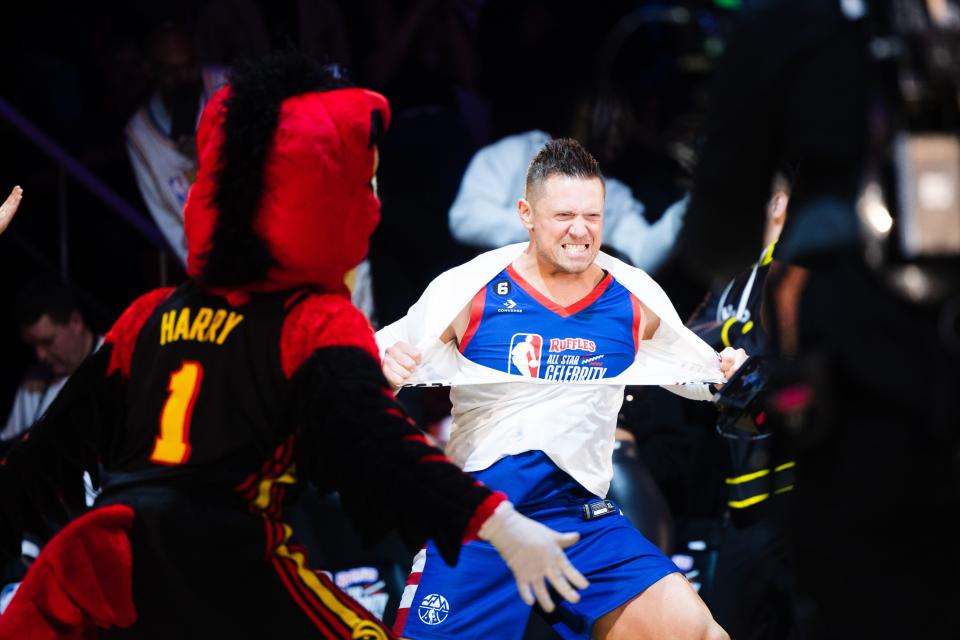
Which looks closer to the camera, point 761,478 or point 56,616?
point 56,616

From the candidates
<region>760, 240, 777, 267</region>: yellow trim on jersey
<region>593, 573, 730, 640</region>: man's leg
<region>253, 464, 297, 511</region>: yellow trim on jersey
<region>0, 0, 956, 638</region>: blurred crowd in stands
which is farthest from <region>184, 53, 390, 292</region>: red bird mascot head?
<region>0, 0, 956, 638</region>: blurred crowd in stands

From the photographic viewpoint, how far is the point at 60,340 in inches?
241

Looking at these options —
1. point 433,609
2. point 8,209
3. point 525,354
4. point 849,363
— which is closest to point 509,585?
point 433,609

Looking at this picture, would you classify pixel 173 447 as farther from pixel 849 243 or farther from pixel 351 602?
pixel 849 243

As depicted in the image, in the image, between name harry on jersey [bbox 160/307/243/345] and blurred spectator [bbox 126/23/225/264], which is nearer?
name harry on jersey [bbox 160/307/243/345]

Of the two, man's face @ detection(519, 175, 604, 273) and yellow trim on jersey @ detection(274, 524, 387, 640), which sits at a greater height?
man's face @ detection(519, 175, 604, 273)

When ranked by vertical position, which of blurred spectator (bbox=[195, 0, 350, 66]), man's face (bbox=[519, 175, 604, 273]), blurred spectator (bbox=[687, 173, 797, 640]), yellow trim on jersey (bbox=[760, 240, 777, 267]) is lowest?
blurred spectator (bbox=[687, 173, 797, 640])

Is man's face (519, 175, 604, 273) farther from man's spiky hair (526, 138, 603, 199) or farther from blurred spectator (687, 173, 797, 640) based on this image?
blurred spectator (687, 173, 797, 640)

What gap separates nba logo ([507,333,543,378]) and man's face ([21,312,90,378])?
283 centimetres

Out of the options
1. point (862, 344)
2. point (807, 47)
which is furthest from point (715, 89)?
point (862, 344)

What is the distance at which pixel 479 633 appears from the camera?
3.76 meters

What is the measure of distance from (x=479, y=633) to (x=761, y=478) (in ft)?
4.84

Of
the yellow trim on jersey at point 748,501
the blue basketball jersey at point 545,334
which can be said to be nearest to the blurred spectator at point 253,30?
the blue basketball jersey at point 545,334

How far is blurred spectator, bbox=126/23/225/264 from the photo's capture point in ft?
20.7
